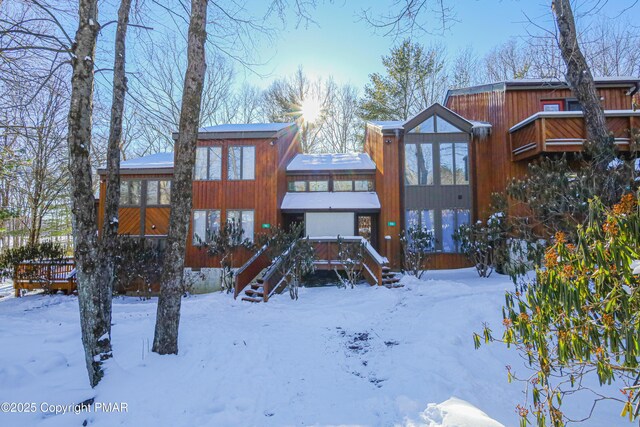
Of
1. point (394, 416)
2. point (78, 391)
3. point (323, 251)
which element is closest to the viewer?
point (394, 416)

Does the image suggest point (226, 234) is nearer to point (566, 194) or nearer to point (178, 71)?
point (566, 194)

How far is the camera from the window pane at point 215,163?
12.6 m

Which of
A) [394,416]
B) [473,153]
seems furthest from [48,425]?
[473,153]

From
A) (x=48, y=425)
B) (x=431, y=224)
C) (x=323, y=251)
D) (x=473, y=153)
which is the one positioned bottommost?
(x=48, y=425)

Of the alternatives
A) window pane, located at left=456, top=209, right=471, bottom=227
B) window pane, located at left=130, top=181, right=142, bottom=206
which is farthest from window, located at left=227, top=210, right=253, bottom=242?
window pane, located at left=456, top=209, right=471, bottom=227

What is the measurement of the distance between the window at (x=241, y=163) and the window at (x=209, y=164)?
0.48 m

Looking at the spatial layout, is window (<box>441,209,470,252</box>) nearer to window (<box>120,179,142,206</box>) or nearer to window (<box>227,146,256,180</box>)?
window (<box>227,146,256,180</box>)

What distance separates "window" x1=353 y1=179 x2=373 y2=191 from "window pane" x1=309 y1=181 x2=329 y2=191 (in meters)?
1.23

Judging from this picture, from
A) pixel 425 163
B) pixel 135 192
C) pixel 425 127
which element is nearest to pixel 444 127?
pixel 425 127

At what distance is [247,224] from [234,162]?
256cm

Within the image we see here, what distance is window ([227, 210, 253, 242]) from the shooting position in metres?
12.2

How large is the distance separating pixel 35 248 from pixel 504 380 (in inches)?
592

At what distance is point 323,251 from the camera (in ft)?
34.4

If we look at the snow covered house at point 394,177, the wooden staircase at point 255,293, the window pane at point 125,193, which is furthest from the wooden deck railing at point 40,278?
the wooden staircase at point 255,293
